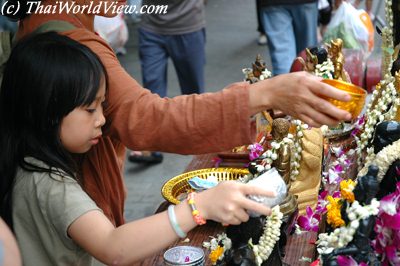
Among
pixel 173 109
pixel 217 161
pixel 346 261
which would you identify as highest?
pixel 173 109

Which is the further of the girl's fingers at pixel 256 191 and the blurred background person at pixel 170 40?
the blurred background person at pixel 170 40

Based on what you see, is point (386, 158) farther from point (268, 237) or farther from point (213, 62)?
point (213, 62)

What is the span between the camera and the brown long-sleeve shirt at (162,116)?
1.40 meters

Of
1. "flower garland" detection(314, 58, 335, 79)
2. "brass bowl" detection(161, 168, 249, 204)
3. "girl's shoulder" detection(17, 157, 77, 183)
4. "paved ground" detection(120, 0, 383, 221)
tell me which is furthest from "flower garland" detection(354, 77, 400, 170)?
"paved ground" detection(120, 0, 383, 221)

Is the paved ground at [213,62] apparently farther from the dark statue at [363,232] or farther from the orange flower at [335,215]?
the dark statue at [363,232]

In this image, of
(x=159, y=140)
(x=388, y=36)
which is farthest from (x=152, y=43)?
(x=159, y=140)

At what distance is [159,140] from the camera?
1491mm

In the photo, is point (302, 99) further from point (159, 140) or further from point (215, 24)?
point (215, 24)

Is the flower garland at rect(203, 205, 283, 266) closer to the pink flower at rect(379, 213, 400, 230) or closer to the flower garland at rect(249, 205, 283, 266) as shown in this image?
the flower garland at rect(249, 205, 283, 266)

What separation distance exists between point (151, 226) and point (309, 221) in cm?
62

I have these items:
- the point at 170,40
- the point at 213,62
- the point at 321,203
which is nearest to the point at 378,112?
the point at 321,203

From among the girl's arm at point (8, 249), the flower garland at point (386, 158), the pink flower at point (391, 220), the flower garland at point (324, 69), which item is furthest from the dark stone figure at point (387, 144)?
the girl's arm at point (8, 249)

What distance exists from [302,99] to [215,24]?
6.94m

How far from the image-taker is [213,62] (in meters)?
6.55
